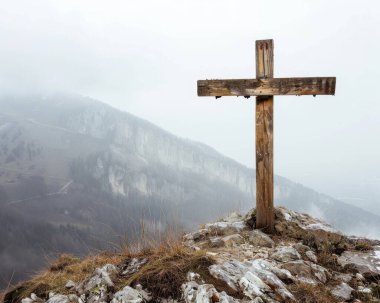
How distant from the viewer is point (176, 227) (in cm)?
788

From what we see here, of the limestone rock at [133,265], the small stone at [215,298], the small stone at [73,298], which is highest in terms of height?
the small stone at [215,298]

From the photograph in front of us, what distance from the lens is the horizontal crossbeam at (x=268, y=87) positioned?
7.76 metres

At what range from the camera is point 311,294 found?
17.8ft

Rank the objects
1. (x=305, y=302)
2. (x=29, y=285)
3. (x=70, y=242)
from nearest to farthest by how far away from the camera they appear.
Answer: (x=305, y=302) → (x=29, y=285) → (x=70, y=242)

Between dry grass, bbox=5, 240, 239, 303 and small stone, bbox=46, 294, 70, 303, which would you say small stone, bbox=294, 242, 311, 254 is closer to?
dry grass, bbox=5, 240, 239, 303

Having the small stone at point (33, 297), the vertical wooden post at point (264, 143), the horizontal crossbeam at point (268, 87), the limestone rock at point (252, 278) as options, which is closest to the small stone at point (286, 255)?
the limestone rock at point (252, 278)

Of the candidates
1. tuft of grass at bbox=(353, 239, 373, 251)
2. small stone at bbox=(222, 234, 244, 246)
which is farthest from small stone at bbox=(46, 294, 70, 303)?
tuft of grass at bbox=(353, 239, 373, 251)

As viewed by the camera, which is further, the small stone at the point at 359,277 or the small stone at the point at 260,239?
the small stone at the point at 260,239

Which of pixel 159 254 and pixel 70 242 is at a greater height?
pixel 159 254

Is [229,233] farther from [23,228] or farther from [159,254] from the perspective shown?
[23,228]

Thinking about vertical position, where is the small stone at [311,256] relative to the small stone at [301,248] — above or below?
below

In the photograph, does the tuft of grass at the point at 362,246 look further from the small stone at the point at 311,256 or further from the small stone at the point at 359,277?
the small stone at the point at 359,277

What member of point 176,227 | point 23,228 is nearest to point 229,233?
point 176,227

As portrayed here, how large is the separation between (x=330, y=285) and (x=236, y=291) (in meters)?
1.84
